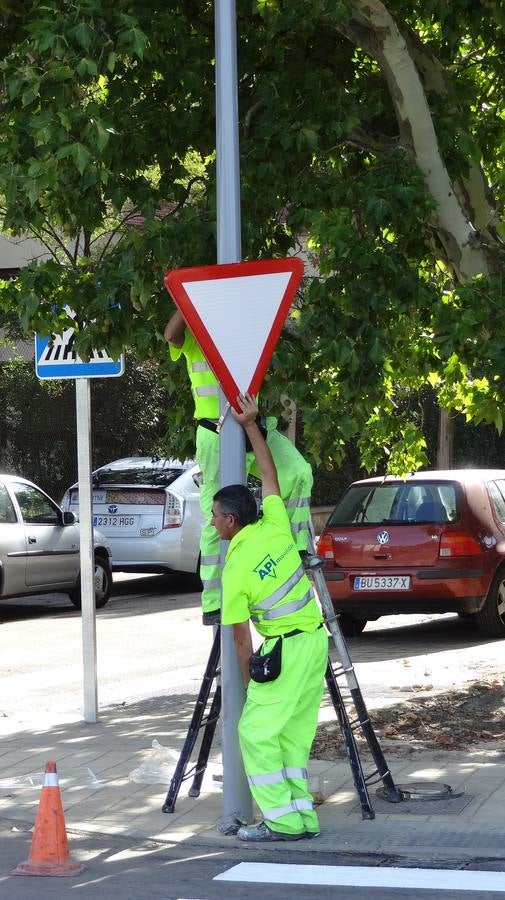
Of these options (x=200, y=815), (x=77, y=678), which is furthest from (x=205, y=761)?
(x=77, y=678)

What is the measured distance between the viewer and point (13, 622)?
16.3 meters

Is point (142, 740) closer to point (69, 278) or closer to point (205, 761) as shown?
point (205, 761)

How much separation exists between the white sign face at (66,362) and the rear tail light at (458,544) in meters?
4.91

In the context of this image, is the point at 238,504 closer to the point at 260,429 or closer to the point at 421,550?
the point at 260,429

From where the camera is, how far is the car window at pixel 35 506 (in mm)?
16828

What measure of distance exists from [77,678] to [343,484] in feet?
62.9

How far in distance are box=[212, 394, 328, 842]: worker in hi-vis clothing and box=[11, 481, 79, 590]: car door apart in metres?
10.4

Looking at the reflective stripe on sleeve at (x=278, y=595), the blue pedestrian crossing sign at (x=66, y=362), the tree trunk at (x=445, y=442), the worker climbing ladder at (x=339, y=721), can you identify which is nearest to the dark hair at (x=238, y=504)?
the reflective stripe on sleeve at (x=278, y=595)

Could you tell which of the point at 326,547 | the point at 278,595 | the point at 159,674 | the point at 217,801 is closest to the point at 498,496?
the point at 326,547

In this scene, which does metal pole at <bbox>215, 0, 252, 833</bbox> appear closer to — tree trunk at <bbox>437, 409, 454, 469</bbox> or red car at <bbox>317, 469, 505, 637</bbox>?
red car at <bbox>317, 469, 505, 637</bbox>

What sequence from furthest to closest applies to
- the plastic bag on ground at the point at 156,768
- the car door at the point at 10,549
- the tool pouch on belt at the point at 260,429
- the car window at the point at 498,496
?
the car door at the point at 10,549
the car window at the point at 498,496
the plastic bag on ground at the point at 156,768
the tool pouch on belt at the point at 260,429

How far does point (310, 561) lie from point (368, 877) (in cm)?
152

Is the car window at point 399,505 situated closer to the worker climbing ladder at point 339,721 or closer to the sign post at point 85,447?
the sign post at point 85,447

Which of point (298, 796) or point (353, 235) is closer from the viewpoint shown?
point (298, 796)
